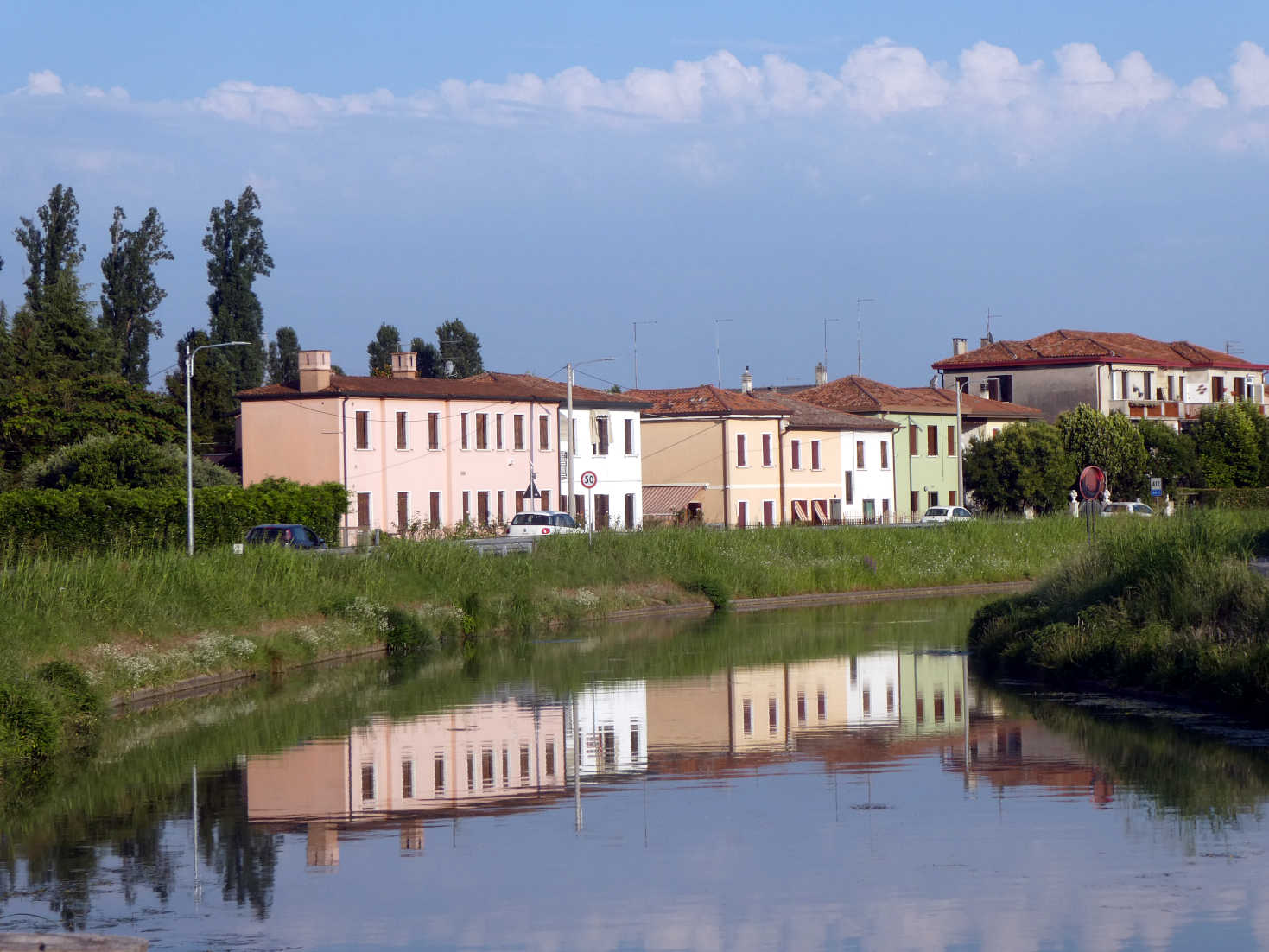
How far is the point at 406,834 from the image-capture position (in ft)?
50.3

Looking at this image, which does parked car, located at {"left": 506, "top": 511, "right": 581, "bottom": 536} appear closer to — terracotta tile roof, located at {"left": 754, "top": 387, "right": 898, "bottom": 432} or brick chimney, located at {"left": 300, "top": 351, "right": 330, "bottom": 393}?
brick chimney, located at {"left": 300, "top": 351, "right": 330, "bottom": 393}

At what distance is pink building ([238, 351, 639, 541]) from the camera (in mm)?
68062

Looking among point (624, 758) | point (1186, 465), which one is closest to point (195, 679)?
point (624, 758)

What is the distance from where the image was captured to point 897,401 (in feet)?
298

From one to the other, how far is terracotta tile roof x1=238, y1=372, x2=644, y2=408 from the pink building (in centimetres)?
9

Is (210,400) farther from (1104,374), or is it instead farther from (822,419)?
(1104,374)

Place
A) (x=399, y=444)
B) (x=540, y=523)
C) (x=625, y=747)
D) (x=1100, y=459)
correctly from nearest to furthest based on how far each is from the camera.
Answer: (x=625, y=747), (x=540, y=523), (x=399, y=444), (x=1100, y=459)

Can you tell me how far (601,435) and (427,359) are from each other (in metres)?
32.5

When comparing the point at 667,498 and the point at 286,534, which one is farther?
the point at 667,498

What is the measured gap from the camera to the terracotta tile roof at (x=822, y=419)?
276 feet

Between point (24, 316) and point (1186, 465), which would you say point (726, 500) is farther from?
point (24, 316)

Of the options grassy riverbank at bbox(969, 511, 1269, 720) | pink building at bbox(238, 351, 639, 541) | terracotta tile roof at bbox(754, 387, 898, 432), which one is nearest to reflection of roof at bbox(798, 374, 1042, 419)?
terracotta tile roof at bbox(754, 387, 898, 432)

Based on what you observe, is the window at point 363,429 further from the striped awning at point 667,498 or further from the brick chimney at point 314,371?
the striped awning at point 667,498

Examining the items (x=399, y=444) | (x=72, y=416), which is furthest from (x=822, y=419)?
(x=72, y=416)
